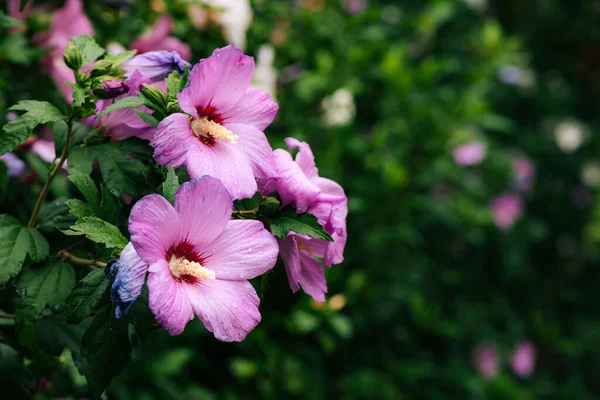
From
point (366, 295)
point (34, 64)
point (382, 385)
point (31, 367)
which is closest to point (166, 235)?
point (31, 367)

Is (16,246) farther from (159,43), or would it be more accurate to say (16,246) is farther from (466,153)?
(466,153)

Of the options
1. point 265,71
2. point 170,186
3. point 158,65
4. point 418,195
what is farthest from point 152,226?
point 418,195

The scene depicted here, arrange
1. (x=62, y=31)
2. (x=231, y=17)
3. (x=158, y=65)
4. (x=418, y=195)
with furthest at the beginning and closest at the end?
(x=418, y=195), (x=231, y=17), (x=62, y=31), (x=158, y=65)

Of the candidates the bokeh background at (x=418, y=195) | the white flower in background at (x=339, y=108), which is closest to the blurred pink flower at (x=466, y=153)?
the bokeh background at (x=418, y=195)

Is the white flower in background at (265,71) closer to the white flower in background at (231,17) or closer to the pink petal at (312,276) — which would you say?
the white flower in background at (231,17)

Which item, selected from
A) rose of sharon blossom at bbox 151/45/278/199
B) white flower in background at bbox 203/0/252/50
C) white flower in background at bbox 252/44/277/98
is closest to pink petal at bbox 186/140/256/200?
rose of sharon blossom at bbox 151/45/278/199

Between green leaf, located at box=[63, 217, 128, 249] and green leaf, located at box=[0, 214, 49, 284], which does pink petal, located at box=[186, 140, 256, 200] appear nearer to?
green leaf, located at box=[63, 217, 128, 249]

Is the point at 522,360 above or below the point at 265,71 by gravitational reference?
below
